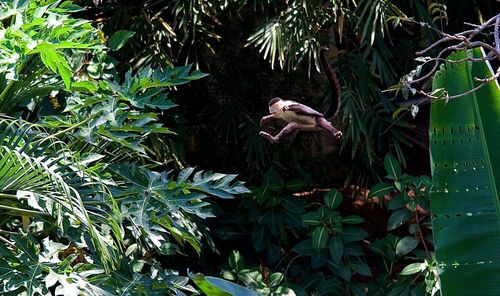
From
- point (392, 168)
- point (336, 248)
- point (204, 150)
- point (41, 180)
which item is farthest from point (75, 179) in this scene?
point (204, 150)

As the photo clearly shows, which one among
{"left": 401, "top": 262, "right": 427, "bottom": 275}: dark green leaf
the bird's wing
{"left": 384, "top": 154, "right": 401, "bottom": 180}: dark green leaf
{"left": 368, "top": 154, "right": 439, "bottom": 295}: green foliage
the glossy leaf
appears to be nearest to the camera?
the bird's wing

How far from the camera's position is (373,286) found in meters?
4.00

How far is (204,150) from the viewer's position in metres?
4.66

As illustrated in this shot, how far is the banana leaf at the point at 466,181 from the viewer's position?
1893mm

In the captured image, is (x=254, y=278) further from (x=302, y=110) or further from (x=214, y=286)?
(x=302, y=110)

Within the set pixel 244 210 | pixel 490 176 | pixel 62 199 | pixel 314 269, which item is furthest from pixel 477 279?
pixel 244 210

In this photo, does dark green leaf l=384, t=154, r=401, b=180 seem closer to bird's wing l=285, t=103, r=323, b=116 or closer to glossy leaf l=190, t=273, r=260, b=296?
glossy leaf l=190, t=273, r=260, b=296

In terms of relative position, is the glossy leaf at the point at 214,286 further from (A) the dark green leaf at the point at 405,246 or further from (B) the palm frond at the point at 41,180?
(A) the dark green leaf at the point at 405,246

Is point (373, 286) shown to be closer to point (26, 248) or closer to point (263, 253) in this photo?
point (263, 253)

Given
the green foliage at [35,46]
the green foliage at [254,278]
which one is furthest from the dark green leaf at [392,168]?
the green foliage at [35,46]

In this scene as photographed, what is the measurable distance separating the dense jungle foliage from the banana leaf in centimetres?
81

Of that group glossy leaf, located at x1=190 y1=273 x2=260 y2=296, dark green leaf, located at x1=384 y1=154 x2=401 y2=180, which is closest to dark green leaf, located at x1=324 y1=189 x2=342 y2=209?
dark green leaf, located at x1=384 y1=154 x2=401 y2=180

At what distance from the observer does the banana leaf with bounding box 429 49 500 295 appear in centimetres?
189

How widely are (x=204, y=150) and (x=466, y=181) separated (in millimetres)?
2832
